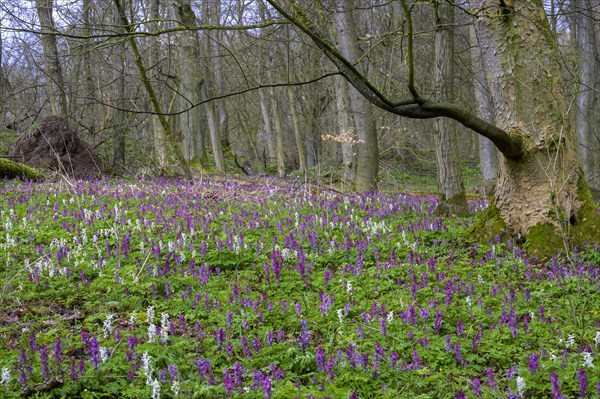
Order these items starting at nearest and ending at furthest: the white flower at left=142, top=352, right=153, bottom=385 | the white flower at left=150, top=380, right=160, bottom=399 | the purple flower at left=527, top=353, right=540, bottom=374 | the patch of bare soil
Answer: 1. the white flower at left=150, top=380, right=160, bottom=399
2. the white flower at left=142, top=352, right=153, bottom=385
3. the purple flower at left=527, top=353, right=540, bottom=374
4. the patch of bare soil

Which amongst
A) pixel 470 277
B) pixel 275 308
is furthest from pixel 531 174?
pixel 275 308

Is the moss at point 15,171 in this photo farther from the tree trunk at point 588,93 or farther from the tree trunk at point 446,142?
the tree trunk at point 588,93

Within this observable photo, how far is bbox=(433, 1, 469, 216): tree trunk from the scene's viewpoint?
10.0 metres

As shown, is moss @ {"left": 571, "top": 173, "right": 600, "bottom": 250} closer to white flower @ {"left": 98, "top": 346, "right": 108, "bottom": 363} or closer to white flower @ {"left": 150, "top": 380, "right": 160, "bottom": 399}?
white flower @ {"left": 150, "top": 380, "right": 160, "bottom": 399}

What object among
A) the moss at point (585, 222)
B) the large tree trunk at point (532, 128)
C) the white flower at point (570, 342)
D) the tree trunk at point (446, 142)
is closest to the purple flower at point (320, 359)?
the white flower at point (570, 342)

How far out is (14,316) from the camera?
4660mm

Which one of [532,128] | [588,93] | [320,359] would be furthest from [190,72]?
[320,359]

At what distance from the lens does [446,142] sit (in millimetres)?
10336

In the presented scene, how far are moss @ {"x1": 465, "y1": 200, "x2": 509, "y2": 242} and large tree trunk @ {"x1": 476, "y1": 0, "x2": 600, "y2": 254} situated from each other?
0.02 meters

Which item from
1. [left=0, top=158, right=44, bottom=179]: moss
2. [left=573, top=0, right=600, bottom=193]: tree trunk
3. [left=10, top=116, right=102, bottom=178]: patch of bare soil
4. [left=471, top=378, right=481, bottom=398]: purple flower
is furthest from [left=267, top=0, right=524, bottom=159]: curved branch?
[left=573, top=0, right=600, bottom=193]: tree trunk

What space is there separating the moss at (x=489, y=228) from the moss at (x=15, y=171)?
434 inches

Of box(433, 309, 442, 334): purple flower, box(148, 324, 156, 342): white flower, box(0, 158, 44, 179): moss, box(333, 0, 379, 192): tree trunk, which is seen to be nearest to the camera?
box(148, 324, 156, 342): white flower

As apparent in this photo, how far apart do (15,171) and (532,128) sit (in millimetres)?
12246

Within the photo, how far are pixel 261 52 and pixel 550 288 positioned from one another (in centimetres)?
2097
